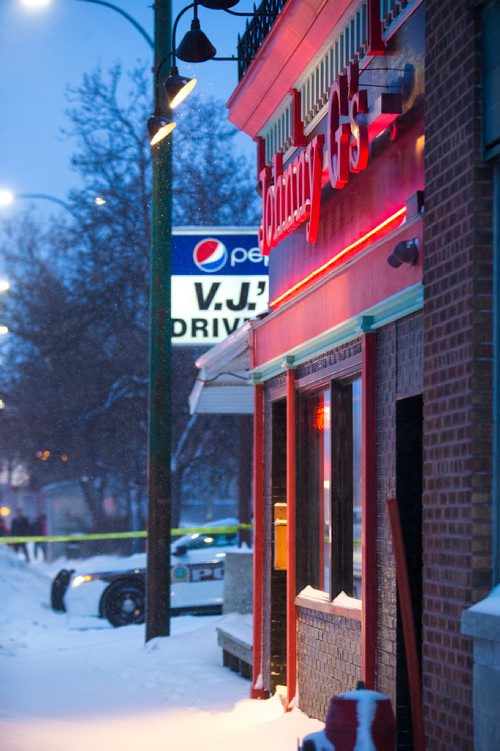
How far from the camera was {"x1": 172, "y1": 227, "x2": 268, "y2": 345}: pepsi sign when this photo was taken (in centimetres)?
1658

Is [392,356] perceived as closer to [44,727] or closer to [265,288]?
[44,727]

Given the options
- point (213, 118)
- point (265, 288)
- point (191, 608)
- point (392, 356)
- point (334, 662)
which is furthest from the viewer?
point (213, 118)

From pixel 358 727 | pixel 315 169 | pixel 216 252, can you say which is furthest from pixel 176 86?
pixel 358 727

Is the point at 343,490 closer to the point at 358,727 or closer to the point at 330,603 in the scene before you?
the point at 330,603

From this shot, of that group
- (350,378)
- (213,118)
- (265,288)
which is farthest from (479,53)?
(213,118)

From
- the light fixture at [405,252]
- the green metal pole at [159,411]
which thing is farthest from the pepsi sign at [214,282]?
the light fixture at [405,252]

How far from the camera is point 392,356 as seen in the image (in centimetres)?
839

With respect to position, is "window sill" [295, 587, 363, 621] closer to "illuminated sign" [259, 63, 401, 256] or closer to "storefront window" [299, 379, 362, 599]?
"storefront window" [299, 379, 362, 599]

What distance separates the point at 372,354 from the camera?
346 inches

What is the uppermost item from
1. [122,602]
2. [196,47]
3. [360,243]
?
[196,47]

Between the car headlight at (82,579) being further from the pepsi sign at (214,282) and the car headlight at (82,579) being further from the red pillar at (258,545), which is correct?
the red pillar at (258,545)

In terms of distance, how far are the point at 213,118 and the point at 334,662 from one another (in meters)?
23.3

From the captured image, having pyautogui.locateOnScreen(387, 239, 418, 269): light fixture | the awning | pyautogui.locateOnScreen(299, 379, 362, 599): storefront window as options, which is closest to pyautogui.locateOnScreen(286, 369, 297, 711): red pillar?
pyautogui.locateOnScreen(299, 379, 362, 599): storefront window

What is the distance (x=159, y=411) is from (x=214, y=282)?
5.96ft
